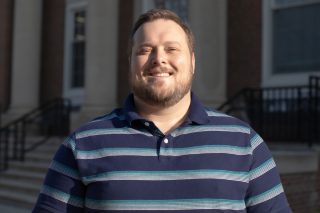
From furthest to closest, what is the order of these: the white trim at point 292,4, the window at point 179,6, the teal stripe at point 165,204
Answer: the window at point 179,6, the white trim at point 292,4, the teal stripe at point 165,204

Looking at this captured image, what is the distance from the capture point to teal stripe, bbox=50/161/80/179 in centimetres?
188

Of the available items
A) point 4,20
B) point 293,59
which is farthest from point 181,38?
point 4,20

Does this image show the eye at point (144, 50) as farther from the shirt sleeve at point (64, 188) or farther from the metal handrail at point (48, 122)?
the metal handrail at point (48, 122)

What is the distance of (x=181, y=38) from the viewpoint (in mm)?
1963

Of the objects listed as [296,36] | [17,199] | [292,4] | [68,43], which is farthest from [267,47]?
[68,43]

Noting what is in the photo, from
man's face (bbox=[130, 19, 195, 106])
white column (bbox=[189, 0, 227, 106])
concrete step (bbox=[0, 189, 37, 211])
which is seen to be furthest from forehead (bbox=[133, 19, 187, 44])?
white column (bbox=[189, 0, 227, 106])

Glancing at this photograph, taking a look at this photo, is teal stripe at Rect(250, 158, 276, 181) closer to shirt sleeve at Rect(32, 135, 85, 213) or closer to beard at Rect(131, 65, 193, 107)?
beard at Rect(131, 65, 193, 107)

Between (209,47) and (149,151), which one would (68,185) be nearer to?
(149,151)

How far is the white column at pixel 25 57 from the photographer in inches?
559

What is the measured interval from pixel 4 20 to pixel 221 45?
8.38m

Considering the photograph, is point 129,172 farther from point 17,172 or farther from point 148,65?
point 17,172

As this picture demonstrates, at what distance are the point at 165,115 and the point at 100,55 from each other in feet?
32.3

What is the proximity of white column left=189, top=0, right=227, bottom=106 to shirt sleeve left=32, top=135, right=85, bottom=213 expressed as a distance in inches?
310

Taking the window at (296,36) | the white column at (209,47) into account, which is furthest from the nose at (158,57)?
the window at (296,36)
